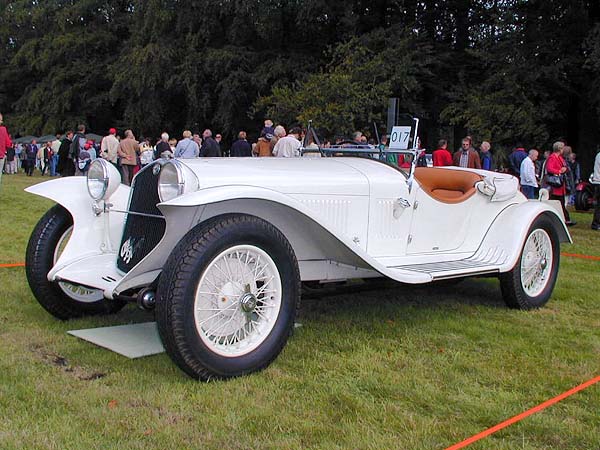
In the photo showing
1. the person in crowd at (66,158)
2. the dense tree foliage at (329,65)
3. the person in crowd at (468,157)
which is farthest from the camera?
the dense tree foliage at (329,65)

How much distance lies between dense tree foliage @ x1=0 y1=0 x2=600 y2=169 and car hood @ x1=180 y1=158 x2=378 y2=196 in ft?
40.6

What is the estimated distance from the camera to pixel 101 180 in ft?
15.4

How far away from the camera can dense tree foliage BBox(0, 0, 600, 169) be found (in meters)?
21.2

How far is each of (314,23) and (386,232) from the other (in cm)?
2517

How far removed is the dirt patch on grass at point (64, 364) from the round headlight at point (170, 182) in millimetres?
1063

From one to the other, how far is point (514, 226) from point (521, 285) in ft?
1.64

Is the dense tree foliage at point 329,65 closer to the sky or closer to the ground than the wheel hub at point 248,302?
closer to the sky

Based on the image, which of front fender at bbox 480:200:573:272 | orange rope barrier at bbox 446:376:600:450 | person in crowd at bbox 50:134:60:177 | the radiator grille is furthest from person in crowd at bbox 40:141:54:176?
orange rope barrier at bbox 446:376:600:450

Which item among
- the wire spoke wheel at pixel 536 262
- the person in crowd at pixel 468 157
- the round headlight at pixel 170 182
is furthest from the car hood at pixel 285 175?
the person in crowd at pixel 468 157

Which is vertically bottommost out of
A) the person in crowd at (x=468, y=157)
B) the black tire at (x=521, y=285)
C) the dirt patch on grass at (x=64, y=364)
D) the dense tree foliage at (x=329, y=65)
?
the dirt patch on grass at (x=64, y=364)

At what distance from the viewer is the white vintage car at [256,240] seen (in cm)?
356

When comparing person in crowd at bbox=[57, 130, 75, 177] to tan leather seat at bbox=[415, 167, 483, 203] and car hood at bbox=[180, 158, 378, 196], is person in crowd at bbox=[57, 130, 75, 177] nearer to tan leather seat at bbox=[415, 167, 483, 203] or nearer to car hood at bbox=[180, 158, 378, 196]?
tan leather seat at bbox=[415, 167, 483, 203]

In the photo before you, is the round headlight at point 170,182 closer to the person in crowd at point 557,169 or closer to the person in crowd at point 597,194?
the person in crowd at point 597,194

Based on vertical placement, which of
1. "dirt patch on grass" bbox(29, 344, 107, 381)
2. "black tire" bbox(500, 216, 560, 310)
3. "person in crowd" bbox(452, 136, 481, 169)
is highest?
"person in crowd" bbox(452, 136, 481, 169)
